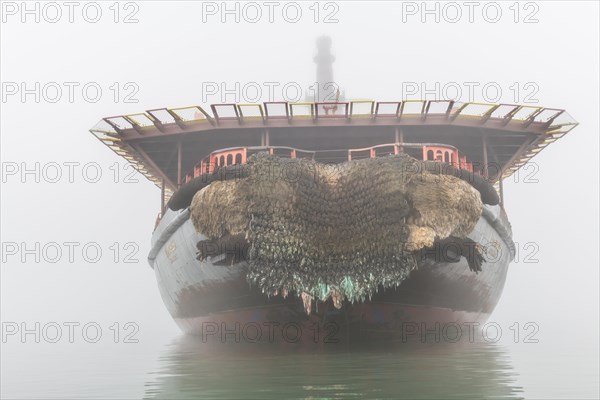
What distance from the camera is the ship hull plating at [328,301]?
45.3ft

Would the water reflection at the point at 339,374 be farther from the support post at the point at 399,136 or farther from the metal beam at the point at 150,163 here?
the metal beam at the point at 150,163

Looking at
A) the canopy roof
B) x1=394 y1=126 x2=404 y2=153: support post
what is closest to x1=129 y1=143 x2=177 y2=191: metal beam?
the canopy roof

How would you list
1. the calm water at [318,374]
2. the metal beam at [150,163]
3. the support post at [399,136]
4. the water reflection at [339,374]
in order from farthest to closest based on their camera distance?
the metal beam at [150,163] → the support post at [399,136] → the calm water at [318,374] → the water reflection at [339,374]

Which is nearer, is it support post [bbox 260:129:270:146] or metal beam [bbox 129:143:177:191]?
support post [bbox 260:129:270:146]

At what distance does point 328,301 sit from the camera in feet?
44.3

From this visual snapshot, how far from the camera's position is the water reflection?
25.2 feet

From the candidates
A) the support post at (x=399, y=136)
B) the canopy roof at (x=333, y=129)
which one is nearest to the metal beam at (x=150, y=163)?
the canopy roof at (x=333, y=129)

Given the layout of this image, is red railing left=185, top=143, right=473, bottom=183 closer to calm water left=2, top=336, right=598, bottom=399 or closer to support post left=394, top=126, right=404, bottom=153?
support post left=394, top=126, right=404, bottom=153

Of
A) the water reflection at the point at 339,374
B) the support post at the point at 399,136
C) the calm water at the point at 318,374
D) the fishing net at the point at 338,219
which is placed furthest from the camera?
the support post at the point at 399,136

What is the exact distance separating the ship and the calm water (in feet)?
2.63

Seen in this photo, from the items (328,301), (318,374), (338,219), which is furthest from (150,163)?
(318,374)

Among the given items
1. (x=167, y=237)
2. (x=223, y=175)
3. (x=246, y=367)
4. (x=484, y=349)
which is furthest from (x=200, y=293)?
(x=484, y=349)

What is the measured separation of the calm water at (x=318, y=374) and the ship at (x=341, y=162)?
801mm

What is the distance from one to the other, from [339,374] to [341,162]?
8930 mm
